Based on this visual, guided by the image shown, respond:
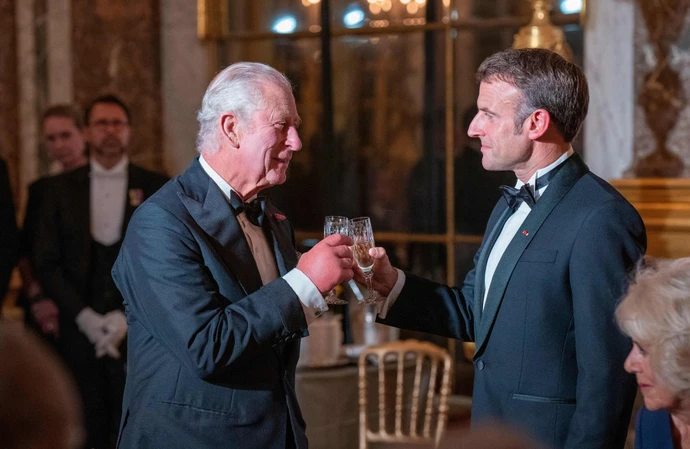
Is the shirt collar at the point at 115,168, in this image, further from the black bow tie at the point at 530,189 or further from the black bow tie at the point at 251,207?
the black bow tie at the point at 530,189

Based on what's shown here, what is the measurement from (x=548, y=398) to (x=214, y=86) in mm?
1042

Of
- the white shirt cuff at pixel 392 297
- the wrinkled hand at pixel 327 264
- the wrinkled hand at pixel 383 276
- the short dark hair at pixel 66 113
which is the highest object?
the short dark hair at pixel 66 113

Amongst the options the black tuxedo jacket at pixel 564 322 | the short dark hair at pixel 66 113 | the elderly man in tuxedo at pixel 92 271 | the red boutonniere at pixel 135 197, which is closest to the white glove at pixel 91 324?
the elderly man in tuxedo at pixel 92 271

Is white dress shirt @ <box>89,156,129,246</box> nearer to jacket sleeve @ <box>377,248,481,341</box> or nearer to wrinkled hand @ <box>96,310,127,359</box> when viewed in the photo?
wrinkled hand @ <box>96,310,127,359</box>

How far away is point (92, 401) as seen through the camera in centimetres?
490

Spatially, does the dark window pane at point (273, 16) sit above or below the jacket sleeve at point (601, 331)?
above

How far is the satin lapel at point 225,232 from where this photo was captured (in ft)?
7.34

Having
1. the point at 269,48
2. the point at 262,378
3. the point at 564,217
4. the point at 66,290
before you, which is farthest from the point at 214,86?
the point at 269,48

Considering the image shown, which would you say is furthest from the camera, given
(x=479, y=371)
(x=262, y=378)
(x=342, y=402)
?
(x=342, y=402)

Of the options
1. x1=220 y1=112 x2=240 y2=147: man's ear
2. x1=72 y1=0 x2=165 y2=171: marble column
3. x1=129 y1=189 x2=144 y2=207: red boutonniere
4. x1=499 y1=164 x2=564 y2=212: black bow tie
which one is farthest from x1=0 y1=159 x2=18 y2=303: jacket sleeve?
x1=499 y1=164 x2=564 y2=212: black bow tie

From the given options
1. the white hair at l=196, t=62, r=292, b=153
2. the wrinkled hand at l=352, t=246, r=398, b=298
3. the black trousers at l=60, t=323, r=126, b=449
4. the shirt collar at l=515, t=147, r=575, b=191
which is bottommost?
the black trousers at l=60, t=323, r=126, b=449

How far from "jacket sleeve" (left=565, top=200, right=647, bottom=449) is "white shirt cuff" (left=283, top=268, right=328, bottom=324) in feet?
1.85

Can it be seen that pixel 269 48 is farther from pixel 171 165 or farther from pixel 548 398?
pixel 548 398

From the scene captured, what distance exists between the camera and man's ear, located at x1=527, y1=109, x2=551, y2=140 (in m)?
2.35
